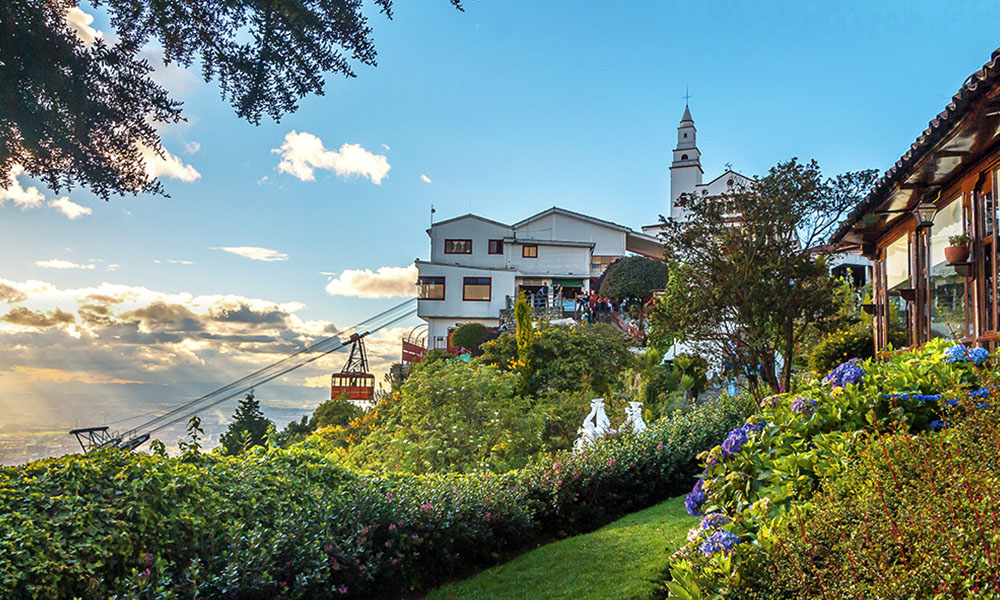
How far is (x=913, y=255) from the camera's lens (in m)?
9.84

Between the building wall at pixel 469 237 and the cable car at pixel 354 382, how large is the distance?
9.37 metres

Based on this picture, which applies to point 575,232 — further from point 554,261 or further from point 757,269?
point 757,269

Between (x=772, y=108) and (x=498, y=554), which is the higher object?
(x=772, y=108)

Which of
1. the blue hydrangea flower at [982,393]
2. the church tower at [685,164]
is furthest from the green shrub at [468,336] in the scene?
the church tower at [685,164]

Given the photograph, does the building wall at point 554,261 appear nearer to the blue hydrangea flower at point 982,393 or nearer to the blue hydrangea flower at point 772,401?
the blue hydrangea flower at point 772,401

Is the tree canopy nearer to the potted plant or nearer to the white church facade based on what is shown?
the white church facade

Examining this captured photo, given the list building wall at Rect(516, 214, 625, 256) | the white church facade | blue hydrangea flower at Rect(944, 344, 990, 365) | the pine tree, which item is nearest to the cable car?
the pine tree

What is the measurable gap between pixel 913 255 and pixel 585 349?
1099 centimetres

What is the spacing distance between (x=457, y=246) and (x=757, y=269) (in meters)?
26.1

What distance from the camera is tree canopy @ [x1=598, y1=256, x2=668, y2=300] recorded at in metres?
31.5

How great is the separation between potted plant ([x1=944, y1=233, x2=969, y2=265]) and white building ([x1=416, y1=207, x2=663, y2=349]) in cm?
2627

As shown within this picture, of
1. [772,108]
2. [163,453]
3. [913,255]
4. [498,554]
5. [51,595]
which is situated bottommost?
[498,554]

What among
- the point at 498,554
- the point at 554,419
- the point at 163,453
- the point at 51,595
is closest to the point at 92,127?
the point at 163,453

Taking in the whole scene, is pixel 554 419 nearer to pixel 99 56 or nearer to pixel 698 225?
pixel 698 225
